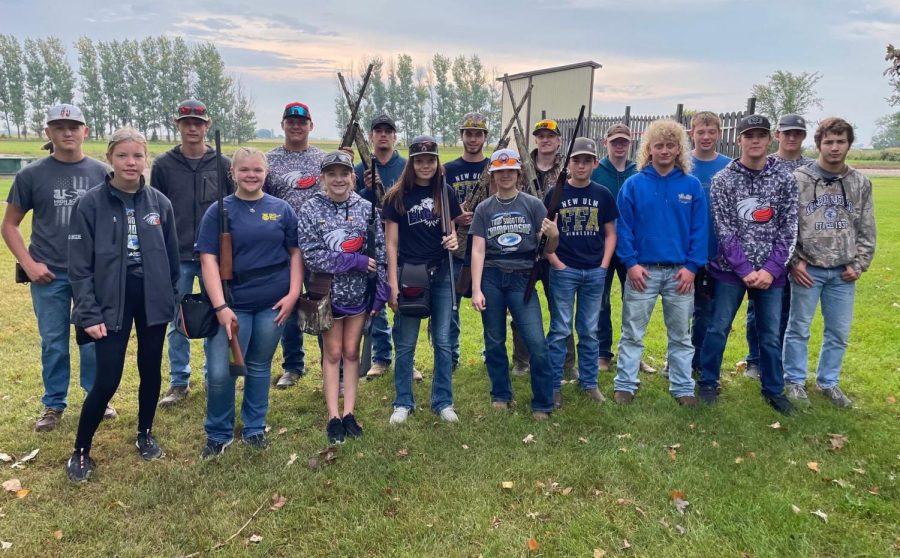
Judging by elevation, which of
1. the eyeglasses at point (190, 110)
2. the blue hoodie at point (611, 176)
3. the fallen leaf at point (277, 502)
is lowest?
the fallen leaf at point (277, 502)

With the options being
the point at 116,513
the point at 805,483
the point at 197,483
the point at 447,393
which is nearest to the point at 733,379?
the point at 805,483

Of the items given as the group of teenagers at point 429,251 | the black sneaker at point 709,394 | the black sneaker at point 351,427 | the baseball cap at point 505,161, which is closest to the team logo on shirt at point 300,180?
the group of teenagers at point 429,251

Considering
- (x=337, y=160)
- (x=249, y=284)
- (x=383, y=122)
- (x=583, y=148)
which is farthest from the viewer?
(x=383, y=122)

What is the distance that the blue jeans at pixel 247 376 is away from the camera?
4.31 m

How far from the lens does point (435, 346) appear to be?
5.07 metres

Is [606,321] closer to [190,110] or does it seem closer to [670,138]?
[670,138]

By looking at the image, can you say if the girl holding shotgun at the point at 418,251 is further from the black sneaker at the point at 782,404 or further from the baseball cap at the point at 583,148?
the black sneaker at the point at 782,404

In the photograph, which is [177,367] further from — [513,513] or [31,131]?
[31,131]

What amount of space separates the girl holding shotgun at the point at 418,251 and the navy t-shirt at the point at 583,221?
105 centimetres

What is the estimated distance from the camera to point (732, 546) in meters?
3.42

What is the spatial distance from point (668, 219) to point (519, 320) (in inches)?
65.3

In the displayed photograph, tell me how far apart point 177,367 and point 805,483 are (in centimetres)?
559

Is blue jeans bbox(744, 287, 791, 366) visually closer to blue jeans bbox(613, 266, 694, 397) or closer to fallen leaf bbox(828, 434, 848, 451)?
blue jeans bbox(613, 266, 694, 397)

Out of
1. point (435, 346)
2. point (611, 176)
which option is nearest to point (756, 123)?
point (611, 176)
